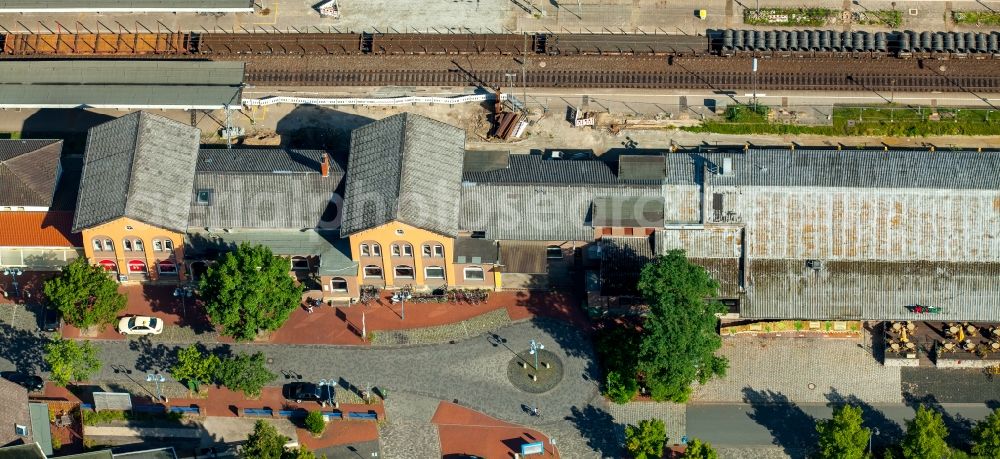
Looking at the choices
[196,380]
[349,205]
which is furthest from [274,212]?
[196,380]

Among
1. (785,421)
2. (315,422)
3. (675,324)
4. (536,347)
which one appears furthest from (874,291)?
(315,422)

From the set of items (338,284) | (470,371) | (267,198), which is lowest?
(470,371)

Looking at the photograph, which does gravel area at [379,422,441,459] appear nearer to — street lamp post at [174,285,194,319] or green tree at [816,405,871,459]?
street lamp post at [174,285,194,319]

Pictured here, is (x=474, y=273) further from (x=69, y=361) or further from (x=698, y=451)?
(x=69, y=361)

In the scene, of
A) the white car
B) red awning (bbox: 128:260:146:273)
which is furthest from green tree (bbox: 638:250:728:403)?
red awning (bbox: 128:260:146:273)

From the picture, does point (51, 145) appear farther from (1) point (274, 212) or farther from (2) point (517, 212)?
(2) point (517, 212)

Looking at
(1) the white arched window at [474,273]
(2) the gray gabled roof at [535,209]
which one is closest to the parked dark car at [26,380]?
(1) the white arched window at [474,273]
